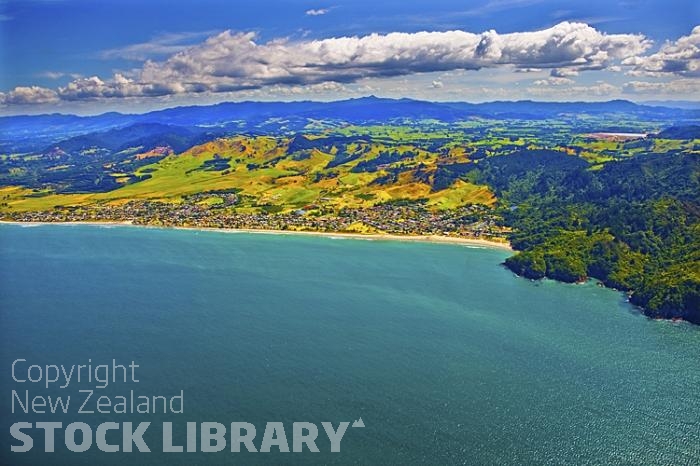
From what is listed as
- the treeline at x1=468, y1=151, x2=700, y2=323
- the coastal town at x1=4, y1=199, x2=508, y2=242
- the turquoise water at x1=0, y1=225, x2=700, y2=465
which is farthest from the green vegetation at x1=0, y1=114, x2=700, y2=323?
the turquoise water at x1=0, y1=225, x2=700, y2=465

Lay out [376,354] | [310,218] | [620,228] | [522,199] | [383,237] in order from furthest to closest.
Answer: [522,199], [310,218], [383,237], [620,228], [376,354]

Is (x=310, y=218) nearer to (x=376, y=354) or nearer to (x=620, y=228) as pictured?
(x=620, y=228)

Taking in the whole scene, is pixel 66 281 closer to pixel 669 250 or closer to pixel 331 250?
pixel 331 250

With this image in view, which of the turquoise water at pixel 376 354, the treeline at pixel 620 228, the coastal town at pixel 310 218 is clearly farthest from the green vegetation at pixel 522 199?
the turquoise water at pixel 376 354

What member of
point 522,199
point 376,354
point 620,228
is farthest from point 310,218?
point 376,354

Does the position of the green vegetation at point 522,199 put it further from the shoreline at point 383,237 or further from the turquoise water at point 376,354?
the turquoise water at point 376,354

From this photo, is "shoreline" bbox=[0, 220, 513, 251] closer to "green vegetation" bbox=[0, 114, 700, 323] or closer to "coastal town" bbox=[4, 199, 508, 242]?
"coastal town" bbox=[4, 199, 508, 242]
